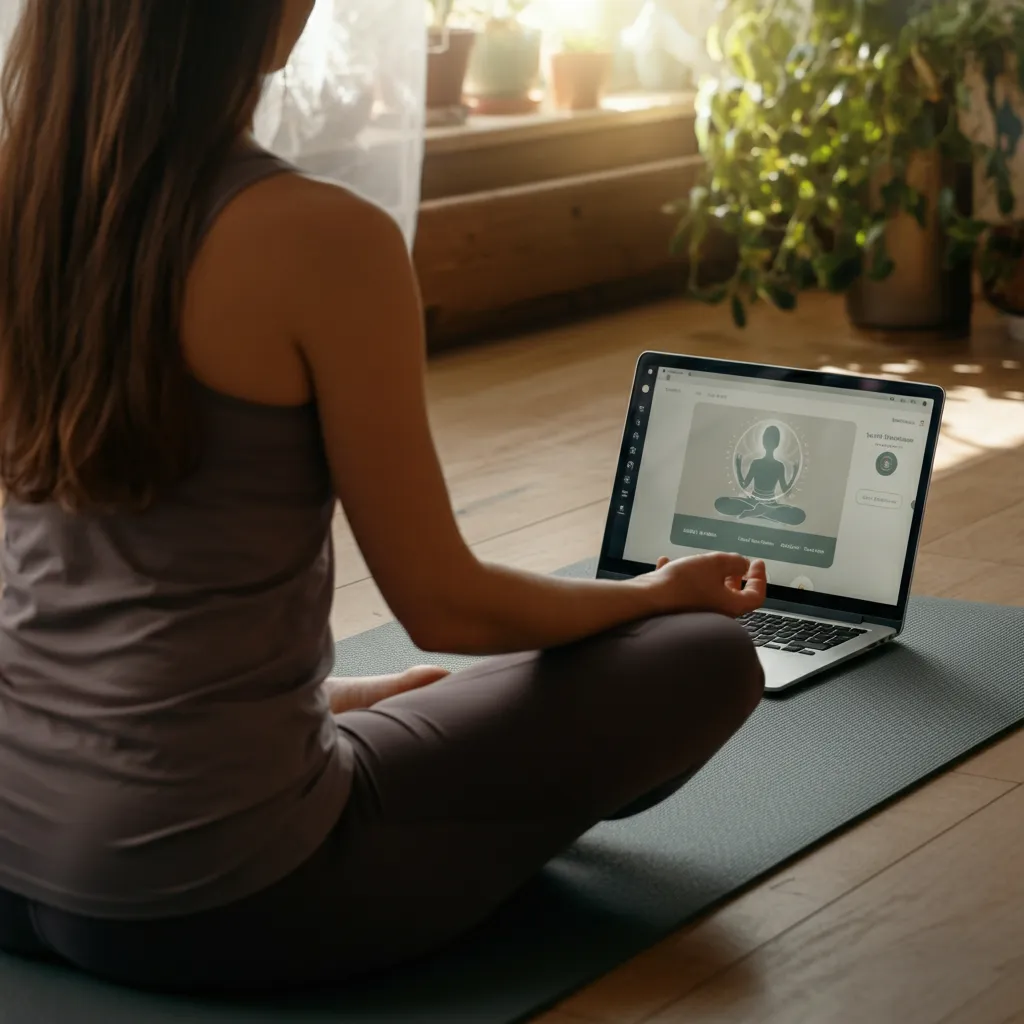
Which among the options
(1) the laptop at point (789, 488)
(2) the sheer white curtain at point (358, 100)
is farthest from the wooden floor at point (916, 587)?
(2) the sheer white curtain at point (358, 100)

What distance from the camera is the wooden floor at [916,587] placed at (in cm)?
131

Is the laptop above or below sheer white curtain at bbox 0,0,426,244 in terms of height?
below

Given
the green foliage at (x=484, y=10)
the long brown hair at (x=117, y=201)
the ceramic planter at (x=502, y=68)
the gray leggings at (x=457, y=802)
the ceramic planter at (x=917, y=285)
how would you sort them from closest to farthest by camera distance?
the long brown hair at (x=117, y=201) < the gray leggings at (x=457, y=802) < the ceramic planter at (x=917, y=285) < the ceramic planter at (x=502, y=68) < the green foliage at (x=484, y=10)

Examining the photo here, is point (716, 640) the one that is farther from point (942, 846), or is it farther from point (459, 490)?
point (459, 490)

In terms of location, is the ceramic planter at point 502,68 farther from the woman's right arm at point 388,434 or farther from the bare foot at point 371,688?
the woman's right arm at point 388,434

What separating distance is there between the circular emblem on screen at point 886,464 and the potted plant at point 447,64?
92.2 inches

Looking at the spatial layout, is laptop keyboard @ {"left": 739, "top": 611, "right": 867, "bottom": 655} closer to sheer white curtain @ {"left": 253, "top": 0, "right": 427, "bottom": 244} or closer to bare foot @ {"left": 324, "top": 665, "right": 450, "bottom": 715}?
bare foot @ {"left": 324, "top": 665, "right": 450, "bottom": 715}

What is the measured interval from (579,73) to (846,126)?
3.32ft

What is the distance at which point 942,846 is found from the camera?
156 centimetres

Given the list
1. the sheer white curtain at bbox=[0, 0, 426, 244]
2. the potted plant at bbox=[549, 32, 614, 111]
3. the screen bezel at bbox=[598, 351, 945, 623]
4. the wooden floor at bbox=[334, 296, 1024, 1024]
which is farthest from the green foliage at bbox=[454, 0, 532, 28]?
the screen bezel at bbox=[598, 351, 945, 623]

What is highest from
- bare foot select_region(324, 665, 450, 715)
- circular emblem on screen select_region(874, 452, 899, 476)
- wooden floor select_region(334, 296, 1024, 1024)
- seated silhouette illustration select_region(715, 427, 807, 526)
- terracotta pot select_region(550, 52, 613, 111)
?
terracotta pot select_region(550, 52, 613, 111)

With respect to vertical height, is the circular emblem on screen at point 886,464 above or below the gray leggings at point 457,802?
above

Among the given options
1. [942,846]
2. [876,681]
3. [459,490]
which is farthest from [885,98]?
[942,846]

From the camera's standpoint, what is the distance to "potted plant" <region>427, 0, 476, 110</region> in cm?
412
